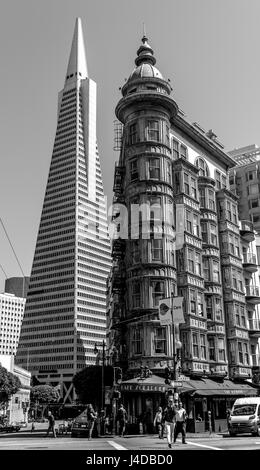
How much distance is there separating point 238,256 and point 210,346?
12.9m

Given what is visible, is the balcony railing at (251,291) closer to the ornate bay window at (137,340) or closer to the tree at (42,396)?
the ornate bay window at (137,340)

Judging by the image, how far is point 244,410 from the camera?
28156 millimetres

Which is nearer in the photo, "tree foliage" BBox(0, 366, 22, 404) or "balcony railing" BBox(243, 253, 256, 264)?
"tree foliage" BBox(0, 366, 22, 404)

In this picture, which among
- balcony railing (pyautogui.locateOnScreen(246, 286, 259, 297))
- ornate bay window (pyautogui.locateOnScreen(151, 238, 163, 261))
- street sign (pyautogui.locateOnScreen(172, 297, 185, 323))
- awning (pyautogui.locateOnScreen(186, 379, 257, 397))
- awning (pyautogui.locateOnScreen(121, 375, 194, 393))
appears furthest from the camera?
balcony railing (pyautogui.locateOnScreen(246, 286, 259, 297))

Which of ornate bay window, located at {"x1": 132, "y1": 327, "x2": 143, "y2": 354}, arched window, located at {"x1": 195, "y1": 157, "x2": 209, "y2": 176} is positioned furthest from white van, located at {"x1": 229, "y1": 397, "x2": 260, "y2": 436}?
arched window, located at {"x1": 195, "y1": 157, "x2": 209, "y2": 176}

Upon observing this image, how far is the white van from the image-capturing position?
26516 mm

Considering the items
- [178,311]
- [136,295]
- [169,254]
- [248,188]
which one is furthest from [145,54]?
[248,188]

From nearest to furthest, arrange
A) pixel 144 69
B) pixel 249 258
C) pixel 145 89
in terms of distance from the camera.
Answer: pixel 145 89 < pixel 144 69 < pixel 249 258

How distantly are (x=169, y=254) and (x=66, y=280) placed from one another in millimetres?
145963

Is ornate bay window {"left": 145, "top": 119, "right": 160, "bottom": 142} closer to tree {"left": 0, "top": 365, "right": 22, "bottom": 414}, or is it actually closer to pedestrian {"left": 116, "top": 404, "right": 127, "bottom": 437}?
pedestrian {"left": 116, "top": 404, "right": 127, "bottom": 437}

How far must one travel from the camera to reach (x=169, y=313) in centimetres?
3155

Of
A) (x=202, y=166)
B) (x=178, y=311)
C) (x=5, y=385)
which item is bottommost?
(x=5, y=385)

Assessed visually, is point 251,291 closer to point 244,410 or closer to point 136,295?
point 136,295

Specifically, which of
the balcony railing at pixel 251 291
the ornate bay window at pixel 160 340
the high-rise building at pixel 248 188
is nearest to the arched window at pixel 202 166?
the balcony railing at pixel 251 291
